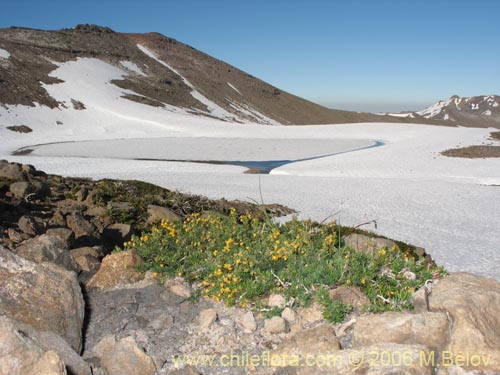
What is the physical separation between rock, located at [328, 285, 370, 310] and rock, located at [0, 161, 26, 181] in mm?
8537

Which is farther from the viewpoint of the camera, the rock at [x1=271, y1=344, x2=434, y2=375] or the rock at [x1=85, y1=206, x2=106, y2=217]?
the rock at [x1=85, y1=206, x2=106, y2=217]

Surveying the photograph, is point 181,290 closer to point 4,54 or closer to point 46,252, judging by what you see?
point 46,252

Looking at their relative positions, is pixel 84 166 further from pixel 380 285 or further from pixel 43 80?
pixel 43 80

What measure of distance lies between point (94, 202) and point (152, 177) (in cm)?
965

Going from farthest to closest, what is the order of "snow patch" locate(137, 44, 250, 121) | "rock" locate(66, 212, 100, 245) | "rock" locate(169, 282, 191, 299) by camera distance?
"snow patch" locate(137, 44, 250, 121) → "rock" locate(66, 212, 100, 245) → "rock" locate(169, 282, 191, 299)

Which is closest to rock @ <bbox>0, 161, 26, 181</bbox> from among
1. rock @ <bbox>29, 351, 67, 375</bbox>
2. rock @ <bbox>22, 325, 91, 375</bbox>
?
rock @ <bbox>22, 325, 91, 375</bbox>

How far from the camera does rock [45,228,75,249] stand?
22.3 feet

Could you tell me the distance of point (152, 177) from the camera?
64.6ft

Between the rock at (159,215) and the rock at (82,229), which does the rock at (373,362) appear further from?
the rock at (159,215)

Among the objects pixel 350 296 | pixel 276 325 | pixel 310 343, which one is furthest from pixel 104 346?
pixel 350 296

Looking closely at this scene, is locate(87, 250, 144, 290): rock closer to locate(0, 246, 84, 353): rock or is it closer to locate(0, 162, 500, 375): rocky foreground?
locate(0, 162, 500, 375): rocky foreground

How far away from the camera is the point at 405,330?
4203mm

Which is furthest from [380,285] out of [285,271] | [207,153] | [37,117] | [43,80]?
[43,80]

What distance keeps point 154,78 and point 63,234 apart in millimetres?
81651
